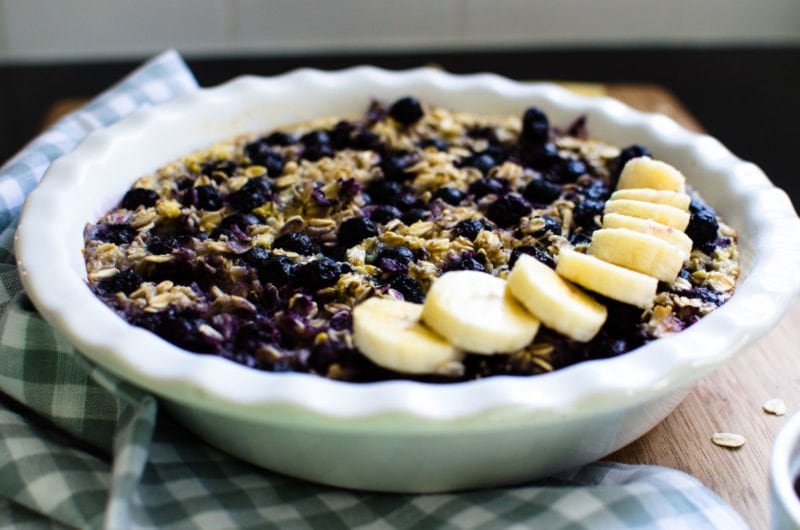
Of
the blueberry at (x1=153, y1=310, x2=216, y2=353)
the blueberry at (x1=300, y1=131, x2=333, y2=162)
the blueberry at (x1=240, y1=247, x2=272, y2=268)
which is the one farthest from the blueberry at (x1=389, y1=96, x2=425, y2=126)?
the blueberry at (x1=153, y1=310, x2=216, y2=353)

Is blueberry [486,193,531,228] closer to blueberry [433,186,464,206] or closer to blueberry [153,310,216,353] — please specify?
blueberry [433,186,464,206]

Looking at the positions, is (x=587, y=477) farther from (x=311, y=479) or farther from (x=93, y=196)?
(x=93, y=196)

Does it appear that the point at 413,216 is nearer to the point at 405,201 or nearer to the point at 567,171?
the point at 405,201

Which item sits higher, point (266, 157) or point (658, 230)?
point (658, 230)

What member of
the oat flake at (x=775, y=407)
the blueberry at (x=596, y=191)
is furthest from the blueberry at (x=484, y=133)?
the oat flake at (x=775, y=407)

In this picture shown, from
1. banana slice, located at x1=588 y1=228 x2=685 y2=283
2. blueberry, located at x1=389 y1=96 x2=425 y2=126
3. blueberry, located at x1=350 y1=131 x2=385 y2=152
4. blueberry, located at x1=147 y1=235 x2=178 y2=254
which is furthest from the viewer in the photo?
blueberry, located at x1=389 y1=96 x2=425 y2=126

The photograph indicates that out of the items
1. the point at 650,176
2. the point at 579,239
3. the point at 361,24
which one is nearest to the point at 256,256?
the point at 579,239

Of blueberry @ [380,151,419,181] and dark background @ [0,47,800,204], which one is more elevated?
blueberry @ [380,151,419,181]
